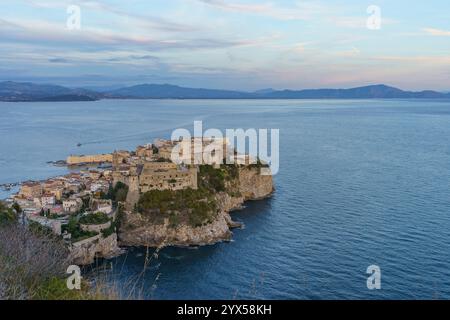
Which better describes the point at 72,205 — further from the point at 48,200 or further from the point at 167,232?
the point at 167,232

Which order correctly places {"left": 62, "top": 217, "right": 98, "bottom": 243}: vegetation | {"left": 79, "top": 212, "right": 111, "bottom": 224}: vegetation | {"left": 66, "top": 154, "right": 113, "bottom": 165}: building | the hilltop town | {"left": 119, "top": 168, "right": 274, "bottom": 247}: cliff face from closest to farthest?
1. {"left": 62, "top": 217, "right": 98, "bottom": 243}: vegetation
2. the hilltop town
3. {"left": 79, "top": 212, "right": 111, "bottom": 224}: vegetation
4. {"left": 119, "top": 168, "right": 274, "bottom": 247}: cliff face
5. {"left": 66, "top": 154, "right": 113, "bottom": 165}: building

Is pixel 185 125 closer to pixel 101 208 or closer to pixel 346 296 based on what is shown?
pixel 101 208

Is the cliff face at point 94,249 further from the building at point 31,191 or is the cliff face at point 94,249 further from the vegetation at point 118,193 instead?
the building at point 31,191

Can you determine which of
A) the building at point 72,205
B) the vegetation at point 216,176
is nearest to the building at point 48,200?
the building at point 72,205

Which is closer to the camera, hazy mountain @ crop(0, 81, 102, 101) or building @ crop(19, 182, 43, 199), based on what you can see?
building @ crop(19, 182, 43, 199)

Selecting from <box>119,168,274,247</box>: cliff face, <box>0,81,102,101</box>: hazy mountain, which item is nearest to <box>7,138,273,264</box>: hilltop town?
<box>119,168,274,247</box>: cliff face

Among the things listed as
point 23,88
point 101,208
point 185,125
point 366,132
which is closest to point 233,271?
point 101,208

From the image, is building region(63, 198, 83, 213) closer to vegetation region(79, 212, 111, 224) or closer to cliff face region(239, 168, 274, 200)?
vegetation region(79, 212, 111, 224)

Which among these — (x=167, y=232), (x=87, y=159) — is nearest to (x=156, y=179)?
(x=167, y=232)
